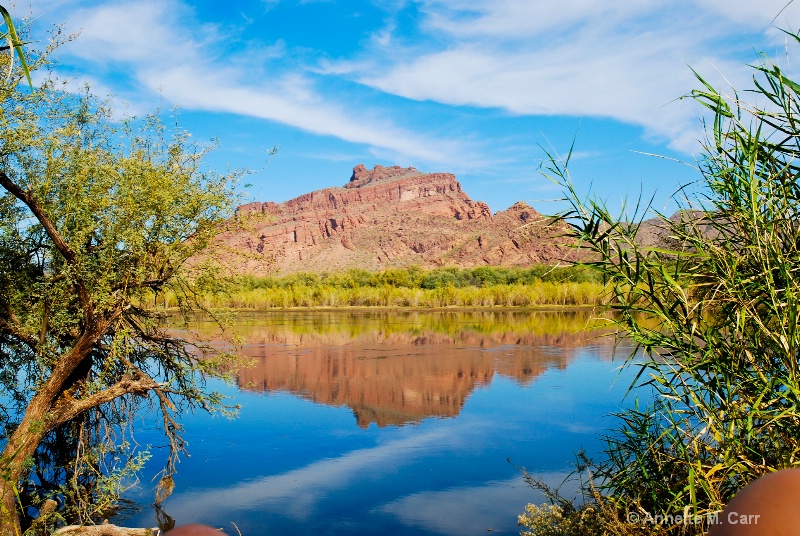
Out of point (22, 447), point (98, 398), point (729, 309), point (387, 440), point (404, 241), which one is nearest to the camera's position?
point (729, 309)

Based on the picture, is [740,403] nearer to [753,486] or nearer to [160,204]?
[753,486]

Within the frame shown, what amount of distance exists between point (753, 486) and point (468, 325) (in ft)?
126

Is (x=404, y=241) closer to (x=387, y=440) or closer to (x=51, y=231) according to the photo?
(x=387, y=440)

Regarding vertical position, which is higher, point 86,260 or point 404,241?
point 404,241

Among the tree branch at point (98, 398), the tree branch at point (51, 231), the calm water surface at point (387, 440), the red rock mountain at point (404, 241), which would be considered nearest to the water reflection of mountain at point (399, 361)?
the calm water surface at point (387, 440)

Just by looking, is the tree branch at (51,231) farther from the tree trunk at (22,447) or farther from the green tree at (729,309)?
the green tree at (729,309)

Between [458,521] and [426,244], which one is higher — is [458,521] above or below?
below

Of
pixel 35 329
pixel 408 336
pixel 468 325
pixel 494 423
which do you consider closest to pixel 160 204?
pixel 35 329

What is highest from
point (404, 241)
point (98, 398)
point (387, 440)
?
point (404, 241)

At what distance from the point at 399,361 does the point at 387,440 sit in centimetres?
991

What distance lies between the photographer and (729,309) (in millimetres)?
4891

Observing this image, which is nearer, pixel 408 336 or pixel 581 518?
pixel 581 518

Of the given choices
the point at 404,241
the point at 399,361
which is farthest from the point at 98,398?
the point at 404,241

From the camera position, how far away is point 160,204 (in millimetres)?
8211
